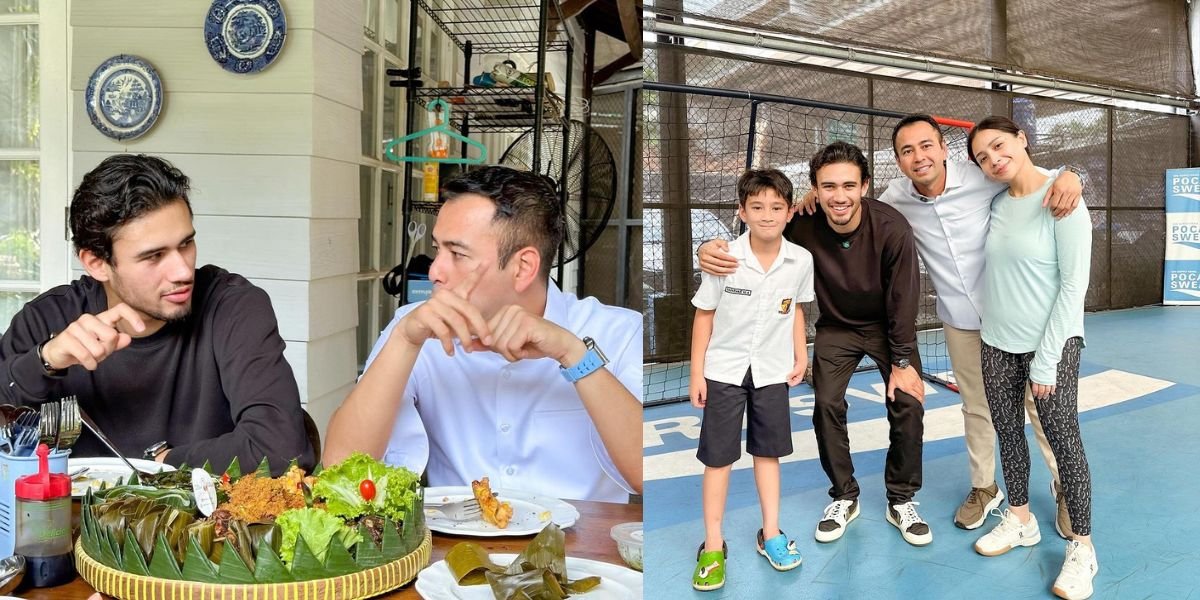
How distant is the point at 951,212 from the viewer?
196 centimetres

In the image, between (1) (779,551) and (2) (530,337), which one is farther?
(1) (779,551)

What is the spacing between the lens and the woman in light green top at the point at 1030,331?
194cm

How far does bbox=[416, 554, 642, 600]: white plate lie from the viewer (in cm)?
111

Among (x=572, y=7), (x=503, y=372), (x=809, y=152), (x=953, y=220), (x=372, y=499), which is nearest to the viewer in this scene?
(x=372, y=499)

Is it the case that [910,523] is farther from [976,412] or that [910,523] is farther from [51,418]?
[51,418]

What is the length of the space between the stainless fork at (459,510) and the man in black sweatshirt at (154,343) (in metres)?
0.33

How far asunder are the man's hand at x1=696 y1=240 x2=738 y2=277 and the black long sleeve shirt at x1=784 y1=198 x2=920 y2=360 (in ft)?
0.67

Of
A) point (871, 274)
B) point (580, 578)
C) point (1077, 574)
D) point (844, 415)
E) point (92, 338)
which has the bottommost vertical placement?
point (1077, 574)

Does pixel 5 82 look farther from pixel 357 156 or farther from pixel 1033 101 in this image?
pixel 1033 101

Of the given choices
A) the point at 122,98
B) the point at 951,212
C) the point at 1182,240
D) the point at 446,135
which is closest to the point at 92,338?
the point at 122,98

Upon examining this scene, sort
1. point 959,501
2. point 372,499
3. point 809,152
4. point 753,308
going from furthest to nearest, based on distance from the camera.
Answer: point 959,501, point 809,152, point 753,308, point 372,499

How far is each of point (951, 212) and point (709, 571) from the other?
106cm

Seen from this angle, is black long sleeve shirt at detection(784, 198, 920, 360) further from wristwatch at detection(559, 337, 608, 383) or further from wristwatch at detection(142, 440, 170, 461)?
wristwatch at detection(142, 440, 170, 461)

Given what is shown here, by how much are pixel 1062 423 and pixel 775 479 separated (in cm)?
77
